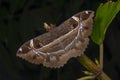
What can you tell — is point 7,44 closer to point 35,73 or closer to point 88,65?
point 35,73

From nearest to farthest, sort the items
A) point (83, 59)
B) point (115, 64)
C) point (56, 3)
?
point (83, 59)
point (56, 3)
point (115, 64)

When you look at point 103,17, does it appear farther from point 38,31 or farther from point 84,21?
point 38,31

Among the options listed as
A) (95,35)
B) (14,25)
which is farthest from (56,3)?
(95,35)

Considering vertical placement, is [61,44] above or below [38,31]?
above

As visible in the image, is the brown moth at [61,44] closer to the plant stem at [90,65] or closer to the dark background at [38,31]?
the plant stem at [90,65]

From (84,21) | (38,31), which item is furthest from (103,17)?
(38,31)

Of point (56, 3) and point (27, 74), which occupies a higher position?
point (56, 3)
